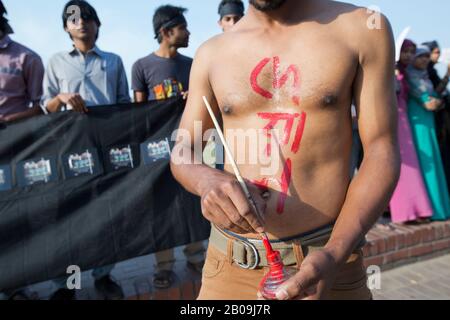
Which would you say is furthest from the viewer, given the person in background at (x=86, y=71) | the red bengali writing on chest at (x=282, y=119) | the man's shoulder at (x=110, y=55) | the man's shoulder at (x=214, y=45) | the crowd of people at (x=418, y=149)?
the crowd of people at (x=418, y=149)

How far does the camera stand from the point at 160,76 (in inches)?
159

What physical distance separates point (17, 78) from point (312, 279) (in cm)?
323

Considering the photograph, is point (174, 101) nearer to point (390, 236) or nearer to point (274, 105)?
point (274, 105)

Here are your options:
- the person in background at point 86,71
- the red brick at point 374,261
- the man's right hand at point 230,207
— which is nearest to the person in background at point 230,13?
the person in background at point 86,71

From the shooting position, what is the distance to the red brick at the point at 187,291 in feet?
11.1

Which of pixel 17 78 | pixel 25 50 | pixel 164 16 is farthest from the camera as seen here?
pixel 164 16

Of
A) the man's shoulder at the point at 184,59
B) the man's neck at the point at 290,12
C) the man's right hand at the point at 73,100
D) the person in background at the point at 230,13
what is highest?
the person in background at the point at 230,13

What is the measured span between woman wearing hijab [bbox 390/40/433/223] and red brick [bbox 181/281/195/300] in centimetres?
258

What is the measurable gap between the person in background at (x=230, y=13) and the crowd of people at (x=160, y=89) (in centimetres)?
1

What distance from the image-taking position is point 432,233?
4316mm

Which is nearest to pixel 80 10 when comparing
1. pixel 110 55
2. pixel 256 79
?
pixel 110 55

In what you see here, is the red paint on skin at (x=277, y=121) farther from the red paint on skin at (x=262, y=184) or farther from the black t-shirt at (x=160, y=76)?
the black t-shirt at (x=160, y=76)

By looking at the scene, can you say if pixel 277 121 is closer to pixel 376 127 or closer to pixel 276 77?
pixel 276 77
